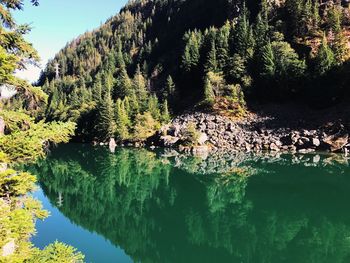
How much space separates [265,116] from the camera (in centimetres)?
9356

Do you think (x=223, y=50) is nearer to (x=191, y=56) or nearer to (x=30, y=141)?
(x=191, y=56)

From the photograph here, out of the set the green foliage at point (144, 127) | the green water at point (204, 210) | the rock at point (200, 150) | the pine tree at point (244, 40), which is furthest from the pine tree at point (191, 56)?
the green water at point (204, 210)

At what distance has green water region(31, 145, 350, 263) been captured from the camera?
1116 inches

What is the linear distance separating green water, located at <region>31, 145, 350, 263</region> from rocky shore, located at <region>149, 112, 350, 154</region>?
9711 millimetres

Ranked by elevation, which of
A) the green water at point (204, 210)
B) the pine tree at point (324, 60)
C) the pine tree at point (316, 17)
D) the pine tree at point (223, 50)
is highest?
the pine tree at point (316, 17)

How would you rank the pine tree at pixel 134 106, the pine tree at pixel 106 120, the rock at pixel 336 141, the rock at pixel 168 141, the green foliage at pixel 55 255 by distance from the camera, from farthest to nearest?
the pine tree at pixel 134 106, the pine tree at pixel 106 120, the rock at pixel 168 141, the rock at pixel 336 141, the green foliage at pixel 55 255

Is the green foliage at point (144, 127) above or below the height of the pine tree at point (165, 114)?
below

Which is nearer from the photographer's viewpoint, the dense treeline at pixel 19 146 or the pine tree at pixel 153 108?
the dense treeline at pixel 19 146

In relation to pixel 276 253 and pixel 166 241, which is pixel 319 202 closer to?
pixel 276 253

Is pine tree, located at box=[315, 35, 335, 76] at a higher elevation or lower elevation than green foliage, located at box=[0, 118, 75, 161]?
higher

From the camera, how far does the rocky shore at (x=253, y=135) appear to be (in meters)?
77.9

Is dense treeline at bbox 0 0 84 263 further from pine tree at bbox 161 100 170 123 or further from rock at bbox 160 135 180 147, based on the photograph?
pine tree at bbox 161 100 170 123

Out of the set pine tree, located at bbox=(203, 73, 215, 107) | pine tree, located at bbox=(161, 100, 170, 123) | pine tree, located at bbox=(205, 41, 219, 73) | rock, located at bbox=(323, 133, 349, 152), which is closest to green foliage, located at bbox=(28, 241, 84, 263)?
rock, located at bbox=(323, 133, 349, 152)

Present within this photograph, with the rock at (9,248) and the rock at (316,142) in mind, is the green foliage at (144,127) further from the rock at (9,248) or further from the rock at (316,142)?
the rock at (9,248)
